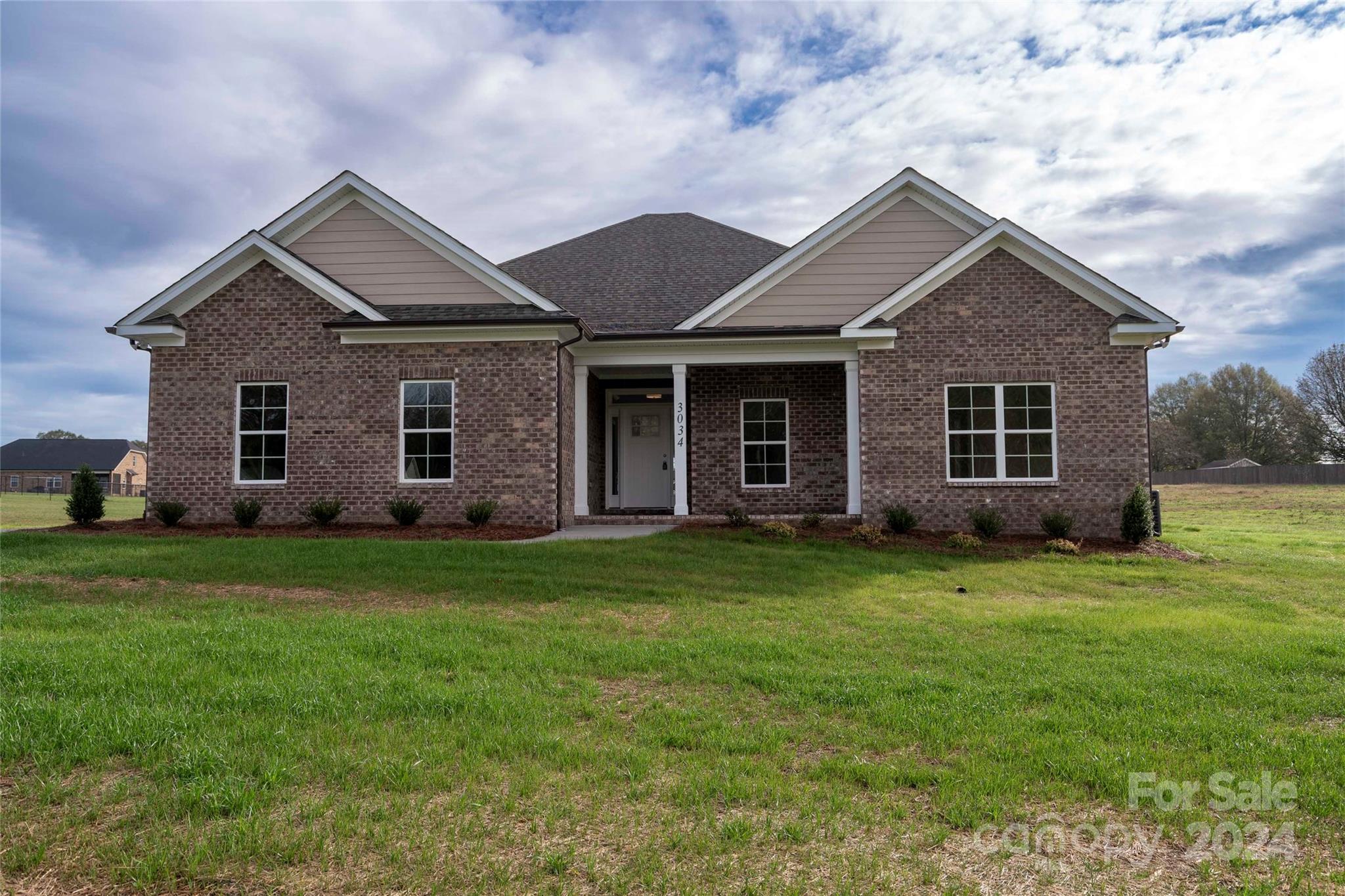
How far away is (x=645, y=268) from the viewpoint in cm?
1962

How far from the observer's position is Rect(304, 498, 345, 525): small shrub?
1448 centimetres

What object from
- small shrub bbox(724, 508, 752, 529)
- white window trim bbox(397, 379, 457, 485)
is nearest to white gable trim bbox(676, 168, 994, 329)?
small shrub bbox(724, 508, 752, 529)

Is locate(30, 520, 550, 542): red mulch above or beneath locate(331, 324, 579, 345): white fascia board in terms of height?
beneath

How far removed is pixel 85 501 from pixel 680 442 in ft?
34.0

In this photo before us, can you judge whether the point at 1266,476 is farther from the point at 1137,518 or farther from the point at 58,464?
the point at 58,464

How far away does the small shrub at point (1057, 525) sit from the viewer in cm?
1421

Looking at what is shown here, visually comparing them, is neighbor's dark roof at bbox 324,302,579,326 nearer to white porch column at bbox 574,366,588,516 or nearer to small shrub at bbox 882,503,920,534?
white porch column at bbox 574,366,588,516

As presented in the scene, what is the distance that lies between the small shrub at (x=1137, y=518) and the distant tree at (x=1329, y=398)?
166 ft

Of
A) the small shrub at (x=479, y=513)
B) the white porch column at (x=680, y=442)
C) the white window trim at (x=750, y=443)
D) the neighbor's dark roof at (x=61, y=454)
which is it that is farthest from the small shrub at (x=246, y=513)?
the neighbor's dark roof at (x=61, y=454)

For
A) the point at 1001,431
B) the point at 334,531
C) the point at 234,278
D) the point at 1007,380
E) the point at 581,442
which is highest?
the point at 234,278

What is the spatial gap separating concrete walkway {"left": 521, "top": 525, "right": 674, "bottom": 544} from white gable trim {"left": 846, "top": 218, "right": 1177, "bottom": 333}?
516 centimetres

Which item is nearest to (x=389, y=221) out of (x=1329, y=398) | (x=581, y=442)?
(x=581, y=442)

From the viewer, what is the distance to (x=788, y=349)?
16.1 m

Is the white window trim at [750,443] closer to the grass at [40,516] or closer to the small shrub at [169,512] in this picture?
the small shrub at [169,512]
